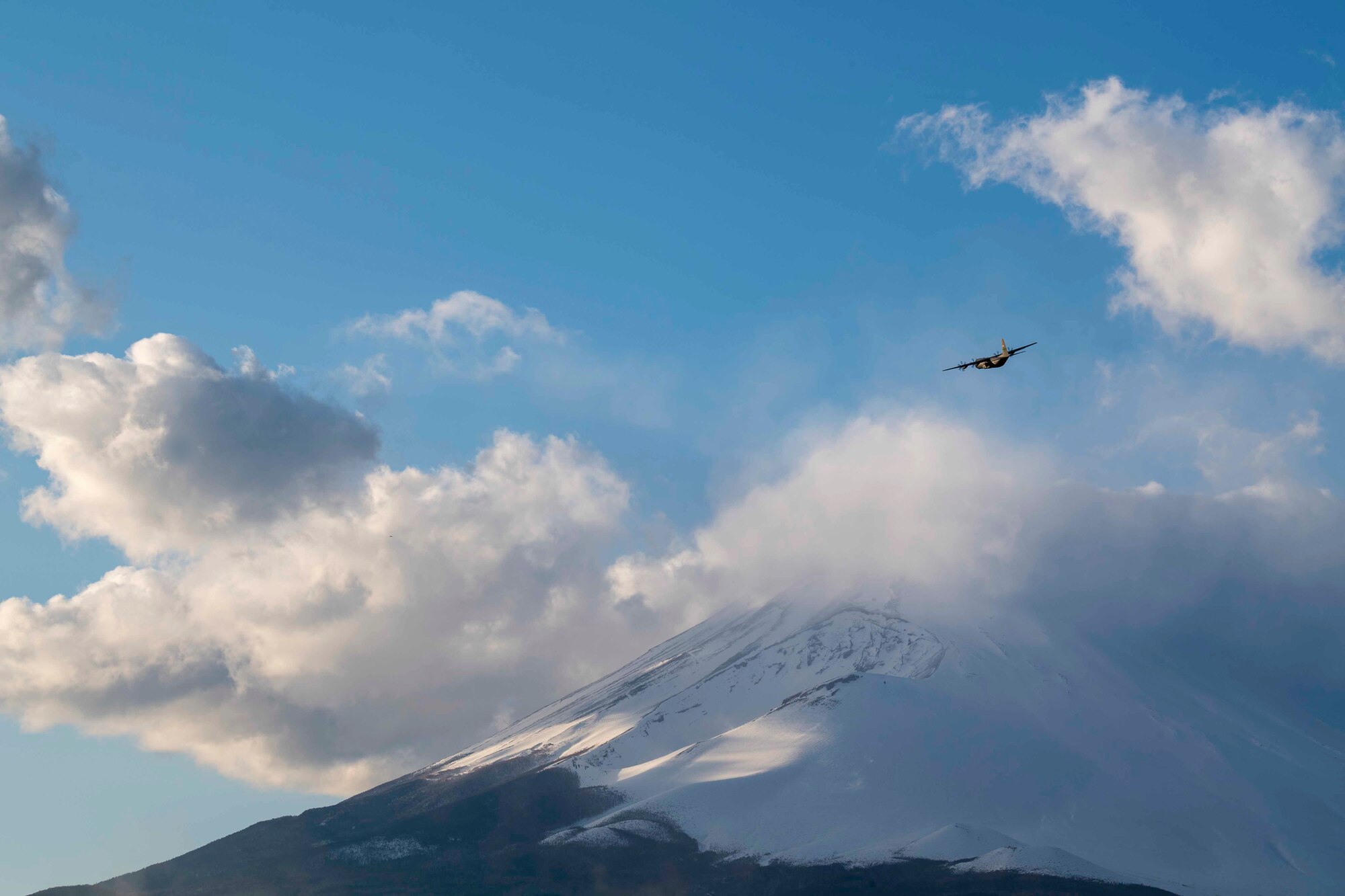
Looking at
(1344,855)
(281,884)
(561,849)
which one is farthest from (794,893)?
(1344,855)

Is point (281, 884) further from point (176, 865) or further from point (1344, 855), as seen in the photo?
point (1344, 855)

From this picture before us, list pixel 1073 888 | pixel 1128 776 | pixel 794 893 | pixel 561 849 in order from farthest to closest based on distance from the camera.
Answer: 1. pixel 1128 776
2. pixel 561 849
3. pixel 794 893
4. pixel 1073 888

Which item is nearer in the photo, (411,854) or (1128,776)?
(411,854)

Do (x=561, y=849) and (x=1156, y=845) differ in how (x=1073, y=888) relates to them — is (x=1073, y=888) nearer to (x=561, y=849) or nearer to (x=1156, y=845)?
(x=1156, y=845)

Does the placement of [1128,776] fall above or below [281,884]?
below

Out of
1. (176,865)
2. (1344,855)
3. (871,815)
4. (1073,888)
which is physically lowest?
(1344,855)

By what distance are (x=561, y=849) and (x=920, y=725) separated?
69.6 m

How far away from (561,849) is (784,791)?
35.2 meters

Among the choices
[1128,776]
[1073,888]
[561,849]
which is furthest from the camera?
[1128,776]

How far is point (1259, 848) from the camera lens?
172 m

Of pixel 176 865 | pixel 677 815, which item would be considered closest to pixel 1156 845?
pixel 677 815

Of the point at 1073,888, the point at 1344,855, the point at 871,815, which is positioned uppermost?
the point at 871,815

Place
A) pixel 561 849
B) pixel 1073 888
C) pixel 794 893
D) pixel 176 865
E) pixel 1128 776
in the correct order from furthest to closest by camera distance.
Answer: pixel 1128 776 < pixel 176 865 < pixel 561 849 < pixel 794 893 < pixel 1073 888

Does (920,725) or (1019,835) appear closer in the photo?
(1019,835)
